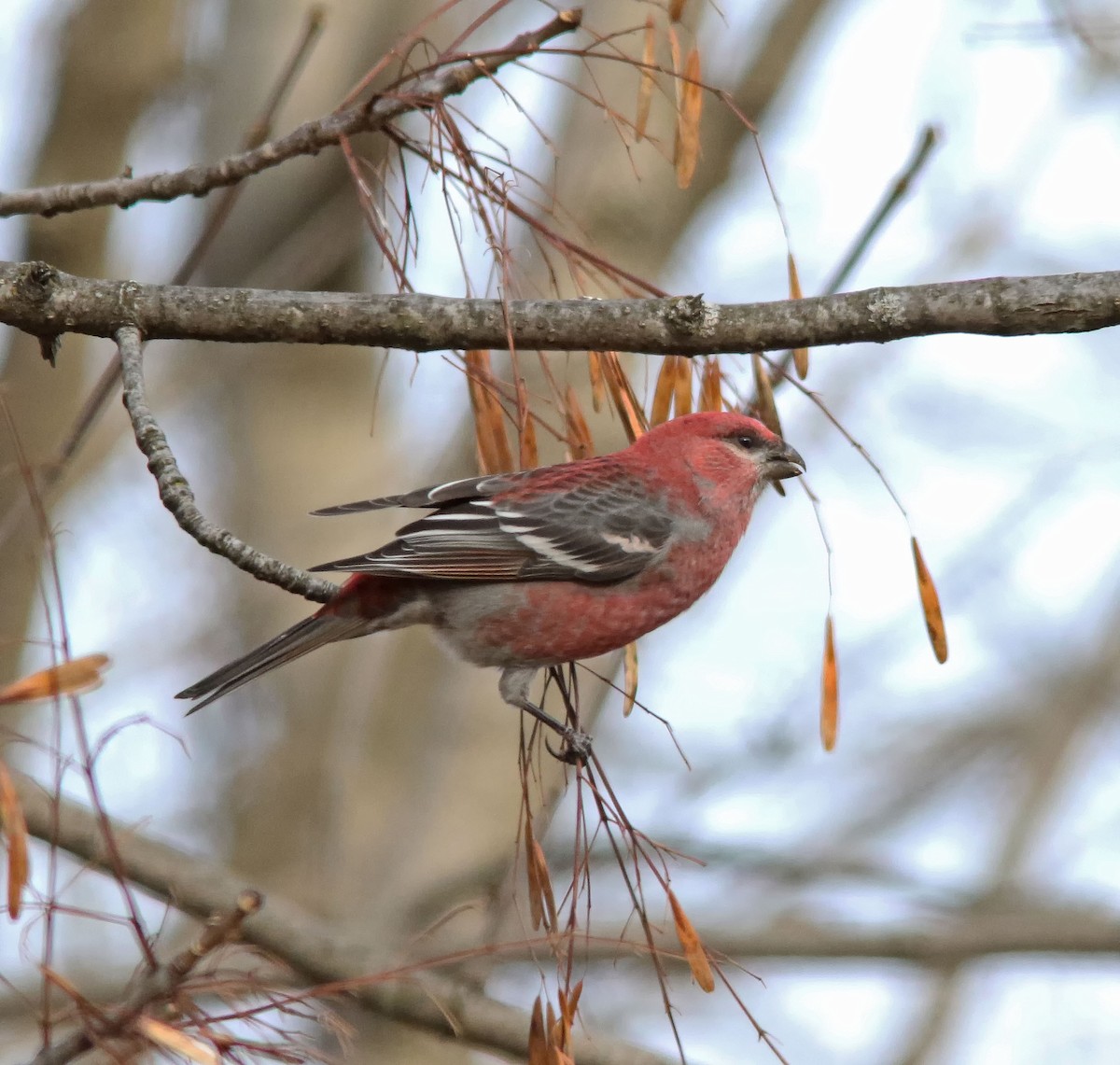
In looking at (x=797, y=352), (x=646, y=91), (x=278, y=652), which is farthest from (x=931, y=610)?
(x=278, y=652)

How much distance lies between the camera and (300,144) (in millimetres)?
3371

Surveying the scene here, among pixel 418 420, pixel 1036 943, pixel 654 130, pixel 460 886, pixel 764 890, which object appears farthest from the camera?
pixel 418 420

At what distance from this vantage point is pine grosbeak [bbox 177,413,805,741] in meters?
4.29

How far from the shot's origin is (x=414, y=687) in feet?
25.7

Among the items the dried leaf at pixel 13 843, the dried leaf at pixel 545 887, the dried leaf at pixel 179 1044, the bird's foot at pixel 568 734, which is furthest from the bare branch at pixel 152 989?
the bird's foot at pixel 568 734

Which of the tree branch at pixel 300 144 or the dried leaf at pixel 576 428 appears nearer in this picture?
the tree branch at pixel 300 144

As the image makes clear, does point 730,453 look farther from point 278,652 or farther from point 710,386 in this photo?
point 278,652

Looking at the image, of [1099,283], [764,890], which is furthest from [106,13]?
[764,890]

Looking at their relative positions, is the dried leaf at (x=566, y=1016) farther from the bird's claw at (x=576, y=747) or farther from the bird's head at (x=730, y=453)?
the bird's head at (x=730, y=453)

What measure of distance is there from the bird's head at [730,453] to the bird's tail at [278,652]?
1.35 metres

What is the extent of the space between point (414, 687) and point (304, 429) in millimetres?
1936

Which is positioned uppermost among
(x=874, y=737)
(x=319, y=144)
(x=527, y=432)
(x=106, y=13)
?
(x=106, y=13)

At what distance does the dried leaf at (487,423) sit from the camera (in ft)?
11.5

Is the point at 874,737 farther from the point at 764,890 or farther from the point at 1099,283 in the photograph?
the point at 1099,283
